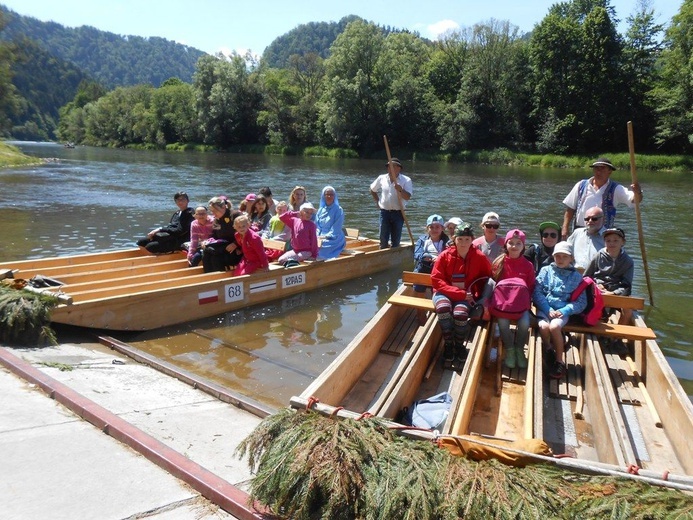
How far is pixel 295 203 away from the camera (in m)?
10.1

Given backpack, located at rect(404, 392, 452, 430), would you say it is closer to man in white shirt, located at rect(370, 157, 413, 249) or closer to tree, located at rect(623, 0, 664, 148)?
man in white shirt, located at rect(370, 157, 413, 249)

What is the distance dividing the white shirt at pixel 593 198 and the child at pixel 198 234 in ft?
16.2

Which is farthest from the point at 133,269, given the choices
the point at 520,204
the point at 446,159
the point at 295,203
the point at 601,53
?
the point at 601,53

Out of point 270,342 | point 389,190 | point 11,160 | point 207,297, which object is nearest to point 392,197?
point 389,190

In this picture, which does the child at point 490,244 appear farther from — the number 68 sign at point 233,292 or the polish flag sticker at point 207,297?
the polish flag sticker at point 207,297

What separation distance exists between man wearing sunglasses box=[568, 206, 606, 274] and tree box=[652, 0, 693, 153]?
118ft

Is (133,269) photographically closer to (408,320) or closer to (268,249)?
(268,249)

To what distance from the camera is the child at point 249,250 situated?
8.20 meters

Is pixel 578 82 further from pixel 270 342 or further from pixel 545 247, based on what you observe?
pixel 270 342

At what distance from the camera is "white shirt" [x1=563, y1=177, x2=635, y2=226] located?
24.0 feet

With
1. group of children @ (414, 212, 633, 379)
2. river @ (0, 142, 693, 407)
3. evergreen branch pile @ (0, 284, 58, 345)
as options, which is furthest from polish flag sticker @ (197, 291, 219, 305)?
group of children @ (414, 212, 633, 379)

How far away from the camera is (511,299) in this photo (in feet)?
18.7

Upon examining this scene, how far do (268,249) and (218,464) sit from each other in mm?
6140

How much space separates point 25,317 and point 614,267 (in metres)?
6.13
